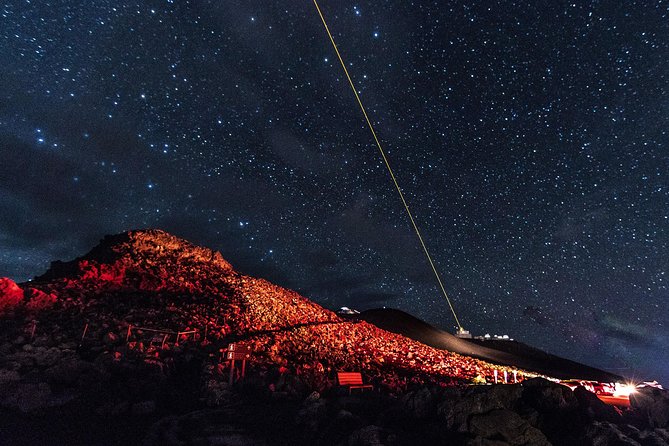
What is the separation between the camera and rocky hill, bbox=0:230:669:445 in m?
10.5

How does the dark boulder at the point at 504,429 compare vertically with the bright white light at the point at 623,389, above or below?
below

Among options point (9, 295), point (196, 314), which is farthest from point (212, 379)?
point (9, 295)

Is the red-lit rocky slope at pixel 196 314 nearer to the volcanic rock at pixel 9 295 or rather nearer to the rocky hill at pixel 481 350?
the volcanic rock at pixel 9 295

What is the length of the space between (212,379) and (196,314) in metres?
9.52

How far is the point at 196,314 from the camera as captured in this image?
25594mm

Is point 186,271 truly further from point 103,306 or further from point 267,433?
point 267,433

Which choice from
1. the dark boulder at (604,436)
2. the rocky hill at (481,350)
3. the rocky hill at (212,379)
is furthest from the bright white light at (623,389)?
the rocky hill at (481,350)

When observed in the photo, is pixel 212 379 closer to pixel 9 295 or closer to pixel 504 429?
pixel 504 429

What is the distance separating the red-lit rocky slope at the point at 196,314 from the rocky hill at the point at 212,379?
0.44 ft

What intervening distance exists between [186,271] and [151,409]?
765 inches

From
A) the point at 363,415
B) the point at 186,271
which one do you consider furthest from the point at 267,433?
the point at 186,271

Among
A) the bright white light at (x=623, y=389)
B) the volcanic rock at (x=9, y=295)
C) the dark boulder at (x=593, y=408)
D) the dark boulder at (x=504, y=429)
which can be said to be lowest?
the dark boulder at (x=504, y=429)

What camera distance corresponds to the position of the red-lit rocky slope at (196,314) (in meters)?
21.2

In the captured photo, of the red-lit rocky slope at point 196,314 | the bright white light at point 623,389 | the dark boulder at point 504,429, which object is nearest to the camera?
the dark boulder at point 504,429
